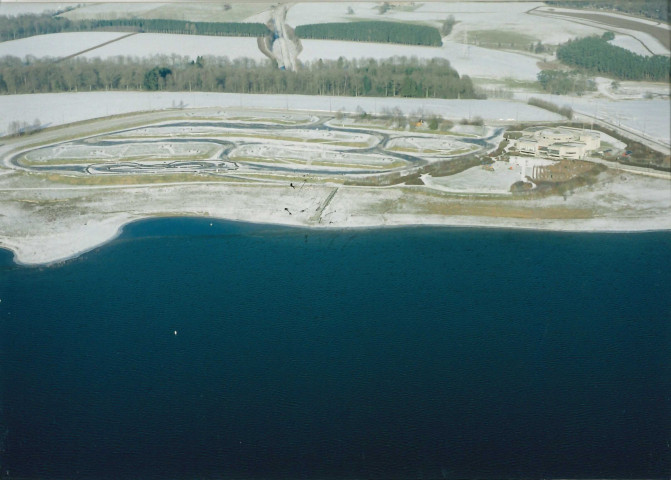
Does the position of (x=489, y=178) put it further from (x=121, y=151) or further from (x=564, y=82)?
(x=121, y=151)

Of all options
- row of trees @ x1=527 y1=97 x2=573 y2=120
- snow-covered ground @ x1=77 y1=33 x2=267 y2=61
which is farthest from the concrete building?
snow-covered ground @ x1=77 y1=33 x2=267 y2=61

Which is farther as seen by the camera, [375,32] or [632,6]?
[375,32]

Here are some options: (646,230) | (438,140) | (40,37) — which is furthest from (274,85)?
(646,230)

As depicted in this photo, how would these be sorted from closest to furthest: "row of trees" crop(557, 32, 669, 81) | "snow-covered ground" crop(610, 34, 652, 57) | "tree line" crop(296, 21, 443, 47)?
"snow-covered ground" crop(610, 34, 652, 57) < "row of trees" crop(557, 32, 669, 81) < "tree line" crop(296, 21, 443, 47)

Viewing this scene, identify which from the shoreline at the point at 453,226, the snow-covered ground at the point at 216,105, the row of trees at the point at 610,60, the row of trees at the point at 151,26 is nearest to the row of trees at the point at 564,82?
the row of trees at the point at 610,60

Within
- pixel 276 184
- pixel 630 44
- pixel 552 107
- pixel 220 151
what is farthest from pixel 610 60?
pixel 220 151

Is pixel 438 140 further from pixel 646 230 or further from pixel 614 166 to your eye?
pixel 646 230

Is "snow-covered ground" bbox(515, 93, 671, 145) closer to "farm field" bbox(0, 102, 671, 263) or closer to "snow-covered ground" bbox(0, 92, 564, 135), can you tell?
"snow-covered ground" bbox(0, 92, 564, 135)
